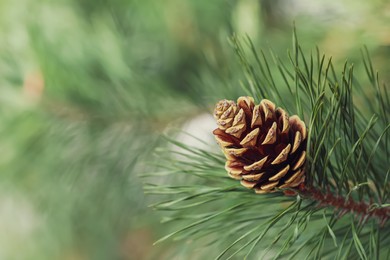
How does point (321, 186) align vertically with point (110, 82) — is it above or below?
below

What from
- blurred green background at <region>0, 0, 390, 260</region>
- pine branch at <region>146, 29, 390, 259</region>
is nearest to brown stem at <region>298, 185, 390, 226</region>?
pine branch at <region>146, 29, 390, 259</region>

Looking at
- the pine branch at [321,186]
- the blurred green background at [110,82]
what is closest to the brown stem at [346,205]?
the pine branch at [321,186]

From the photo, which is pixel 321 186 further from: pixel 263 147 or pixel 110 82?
pixel 110 82

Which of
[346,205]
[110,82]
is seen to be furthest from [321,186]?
[110,82]

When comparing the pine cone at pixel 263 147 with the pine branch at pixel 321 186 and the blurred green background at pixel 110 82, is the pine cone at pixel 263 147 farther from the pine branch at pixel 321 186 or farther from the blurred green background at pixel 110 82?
the blurred green background at pixel 110 82

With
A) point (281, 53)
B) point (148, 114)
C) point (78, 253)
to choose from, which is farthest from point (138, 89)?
point (78, 253)

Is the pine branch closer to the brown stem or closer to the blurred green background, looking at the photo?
the brown stem

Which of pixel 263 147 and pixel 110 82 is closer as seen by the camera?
pixel 263 147
